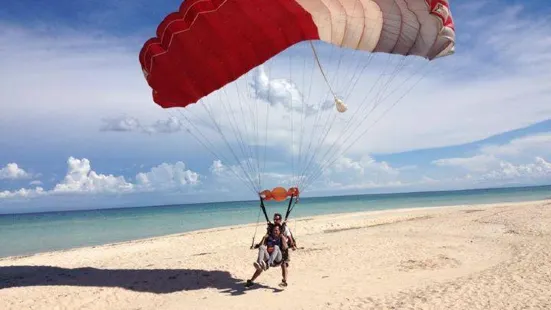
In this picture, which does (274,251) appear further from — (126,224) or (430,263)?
(126,224)

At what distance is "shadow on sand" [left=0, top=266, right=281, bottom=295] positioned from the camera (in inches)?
408

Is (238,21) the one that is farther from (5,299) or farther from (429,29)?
(5,299)

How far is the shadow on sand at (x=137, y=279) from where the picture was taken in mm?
10367

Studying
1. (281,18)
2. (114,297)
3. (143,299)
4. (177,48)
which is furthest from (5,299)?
(281,18)

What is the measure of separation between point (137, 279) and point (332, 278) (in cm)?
528

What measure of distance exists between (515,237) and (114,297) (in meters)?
13.3

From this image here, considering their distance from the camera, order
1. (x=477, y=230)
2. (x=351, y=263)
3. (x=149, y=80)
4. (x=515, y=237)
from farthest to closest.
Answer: (x=477, y=230)
(x=515, y=237)
(x=351, y=263)
(x=149, y=80)

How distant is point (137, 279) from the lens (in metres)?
11.5

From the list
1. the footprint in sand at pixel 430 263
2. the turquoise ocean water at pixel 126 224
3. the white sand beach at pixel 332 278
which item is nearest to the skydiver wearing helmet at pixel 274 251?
the white sand beach at pixel 332 278

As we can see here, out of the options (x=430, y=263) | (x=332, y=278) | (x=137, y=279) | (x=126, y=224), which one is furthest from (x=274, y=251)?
(x=126, y=224)

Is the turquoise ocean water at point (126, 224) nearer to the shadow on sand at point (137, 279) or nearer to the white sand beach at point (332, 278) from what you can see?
the shadow on sand at point (137, 279)

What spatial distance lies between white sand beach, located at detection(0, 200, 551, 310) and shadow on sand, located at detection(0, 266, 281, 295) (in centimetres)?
3

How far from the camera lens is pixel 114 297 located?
32.3 ft

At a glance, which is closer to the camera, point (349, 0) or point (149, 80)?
point (349, 0)
